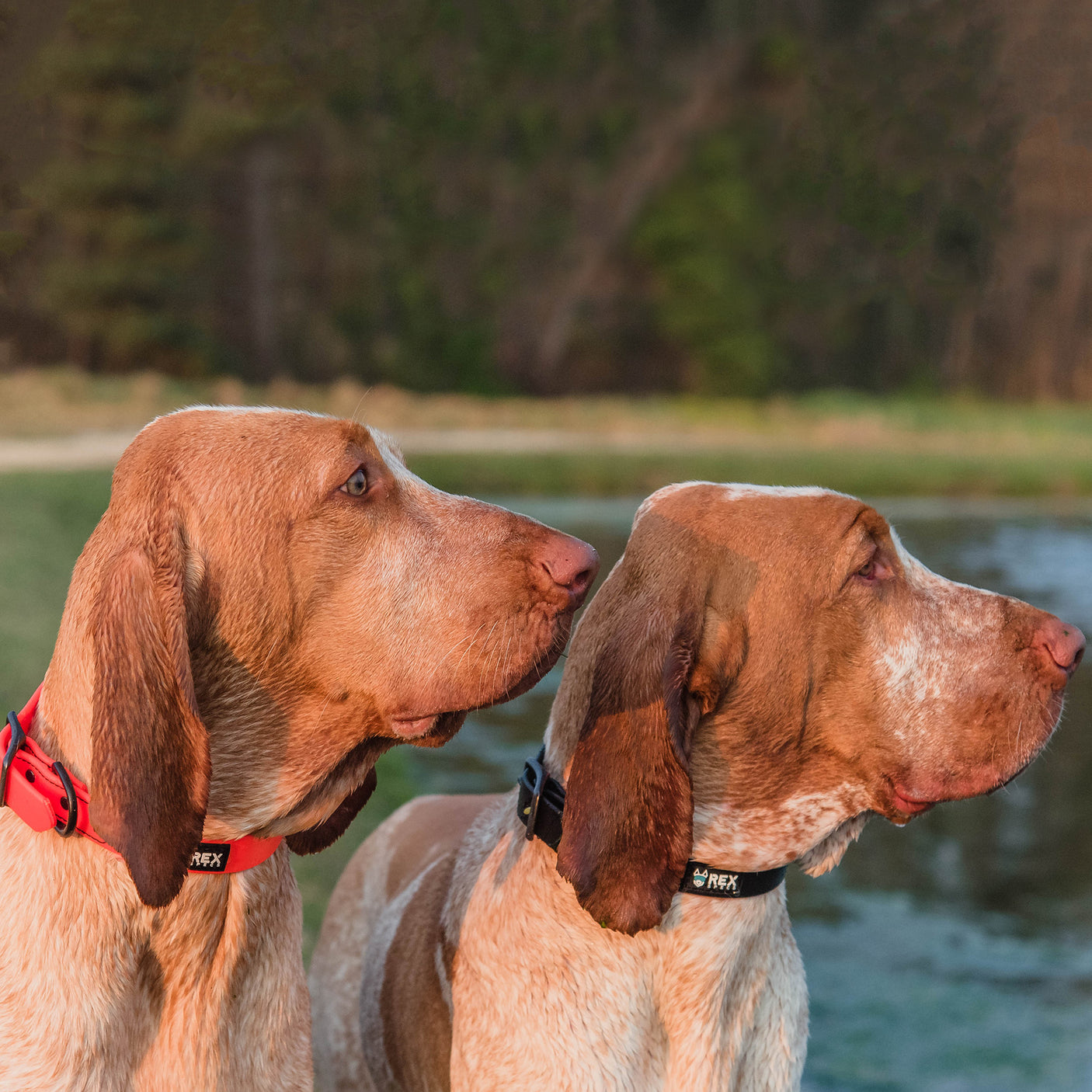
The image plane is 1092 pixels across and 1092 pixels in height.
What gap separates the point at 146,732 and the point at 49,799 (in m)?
0.28

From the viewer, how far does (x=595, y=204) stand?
113ft

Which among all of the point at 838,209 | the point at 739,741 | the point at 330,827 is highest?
the point at 739,741

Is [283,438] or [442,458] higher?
[283,438]

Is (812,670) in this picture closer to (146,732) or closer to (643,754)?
(643,754)

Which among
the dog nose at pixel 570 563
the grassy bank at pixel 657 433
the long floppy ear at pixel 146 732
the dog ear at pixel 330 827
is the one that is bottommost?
the grassy bank at pixel 657 433

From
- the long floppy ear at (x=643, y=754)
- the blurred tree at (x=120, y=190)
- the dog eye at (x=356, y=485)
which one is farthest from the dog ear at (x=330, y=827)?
the blurred tree at (x=120, y=190)

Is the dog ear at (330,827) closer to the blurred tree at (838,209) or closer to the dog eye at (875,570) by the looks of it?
the dog eye at (875,570)

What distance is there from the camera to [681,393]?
34.7 metres

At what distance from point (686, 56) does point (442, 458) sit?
54.5 feet

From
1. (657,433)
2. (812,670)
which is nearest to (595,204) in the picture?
(657,433)

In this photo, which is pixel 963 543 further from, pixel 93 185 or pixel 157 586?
pixel 93 185

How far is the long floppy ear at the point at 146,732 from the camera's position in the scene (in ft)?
8.96

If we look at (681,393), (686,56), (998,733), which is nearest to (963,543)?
(998,733)

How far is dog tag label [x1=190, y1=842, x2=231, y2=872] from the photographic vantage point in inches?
120
